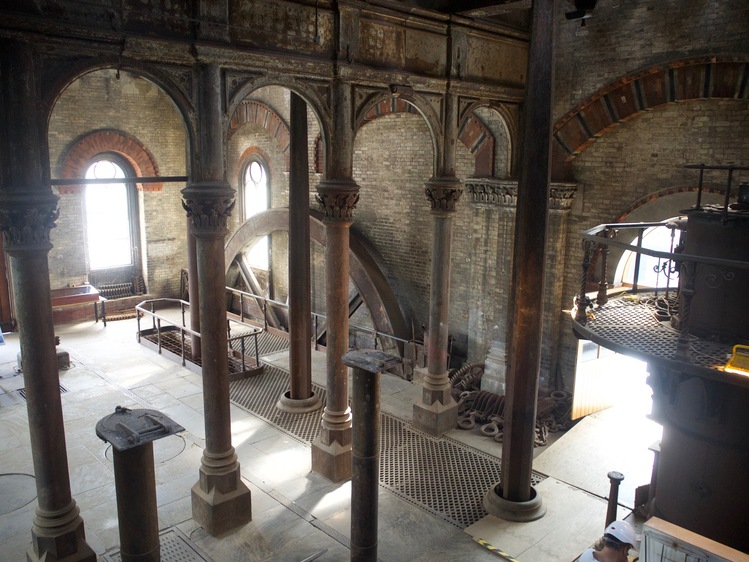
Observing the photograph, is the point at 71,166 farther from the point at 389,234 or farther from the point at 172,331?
the point at 389,234

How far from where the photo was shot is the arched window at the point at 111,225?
1477 centimetres

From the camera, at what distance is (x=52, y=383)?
516 cm

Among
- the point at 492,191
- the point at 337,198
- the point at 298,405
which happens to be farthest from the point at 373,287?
the point at 337,198

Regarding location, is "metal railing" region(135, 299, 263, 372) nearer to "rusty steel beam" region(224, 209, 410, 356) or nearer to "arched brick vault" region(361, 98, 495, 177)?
"rusty steel beam" region(224, 209, 410, 356)

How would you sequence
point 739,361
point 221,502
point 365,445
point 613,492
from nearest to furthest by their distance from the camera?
point 739,361
point 365,445
point 613,492
point 221,502

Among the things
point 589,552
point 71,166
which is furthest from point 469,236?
point 71,166

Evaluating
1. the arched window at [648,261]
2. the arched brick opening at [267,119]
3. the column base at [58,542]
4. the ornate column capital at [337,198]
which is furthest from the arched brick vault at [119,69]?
the arched brick opening at [267,119]

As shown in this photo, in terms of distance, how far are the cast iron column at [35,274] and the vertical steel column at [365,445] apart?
2318 mm

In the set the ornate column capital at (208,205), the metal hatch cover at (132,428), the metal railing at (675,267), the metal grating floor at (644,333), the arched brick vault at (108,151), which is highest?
the arched brick vault at (108,151)

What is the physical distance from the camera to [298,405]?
8938 millimetres

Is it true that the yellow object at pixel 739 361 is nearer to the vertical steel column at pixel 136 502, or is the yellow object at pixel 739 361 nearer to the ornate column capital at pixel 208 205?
the vertical steel column at pixel 136 502

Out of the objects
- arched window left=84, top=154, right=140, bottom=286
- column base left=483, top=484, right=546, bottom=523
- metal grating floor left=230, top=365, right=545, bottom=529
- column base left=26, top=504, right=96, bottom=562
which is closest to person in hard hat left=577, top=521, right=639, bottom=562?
column base left=483, top=484, right=546, bottom=523

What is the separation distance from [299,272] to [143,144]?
8.36 metres

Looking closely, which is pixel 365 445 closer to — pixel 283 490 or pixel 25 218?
pixel 283 490
